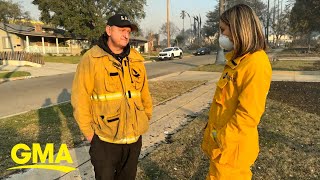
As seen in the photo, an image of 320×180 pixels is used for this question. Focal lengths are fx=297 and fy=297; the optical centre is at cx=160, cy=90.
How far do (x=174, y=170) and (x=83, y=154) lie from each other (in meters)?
1.59

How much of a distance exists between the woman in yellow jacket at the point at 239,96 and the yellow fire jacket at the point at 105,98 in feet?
2.58

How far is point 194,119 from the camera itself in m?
6.78

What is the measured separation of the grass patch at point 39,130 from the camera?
524 centimetres

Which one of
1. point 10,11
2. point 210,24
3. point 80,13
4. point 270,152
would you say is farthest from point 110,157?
point 210,24

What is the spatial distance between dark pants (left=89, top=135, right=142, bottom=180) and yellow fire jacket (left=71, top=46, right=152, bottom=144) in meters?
0.07

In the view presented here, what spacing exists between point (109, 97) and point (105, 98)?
0.12 ft

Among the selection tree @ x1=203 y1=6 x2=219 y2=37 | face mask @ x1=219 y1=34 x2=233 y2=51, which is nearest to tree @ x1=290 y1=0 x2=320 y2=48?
tree @ x1=203 y1=6 x2=219 y2=37

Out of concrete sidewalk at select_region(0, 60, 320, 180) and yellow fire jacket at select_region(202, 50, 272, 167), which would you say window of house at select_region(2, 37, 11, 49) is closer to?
concrete sidewalk at select_region(0, 60, 320, 180)

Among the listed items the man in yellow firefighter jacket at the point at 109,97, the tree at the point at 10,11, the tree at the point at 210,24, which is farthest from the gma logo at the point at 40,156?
the tree at the point at 210,24

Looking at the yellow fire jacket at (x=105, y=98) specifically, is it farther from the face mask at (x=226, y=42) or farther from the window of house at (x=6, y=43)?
the window of house at (x=6, y=43)

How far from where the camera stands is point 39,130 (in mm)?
6141

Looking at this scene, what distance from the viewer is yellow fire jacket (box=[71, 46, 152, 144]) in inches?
102

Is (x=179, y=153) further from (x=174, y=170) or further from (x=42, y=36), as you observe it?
(x=42, y=36)

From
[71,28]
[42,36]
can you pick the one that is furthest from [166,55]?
[42,36]
